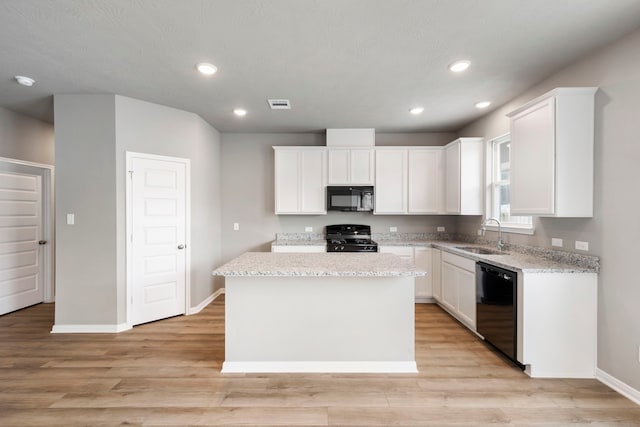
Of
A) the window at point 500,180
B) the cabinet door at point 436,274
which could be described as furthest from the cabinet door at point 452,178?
the cabinet door at point 436,274

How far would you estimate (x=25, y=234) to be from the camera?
390cm

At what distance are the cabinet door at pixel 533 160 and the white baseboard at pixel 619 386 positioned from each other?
52.9 inches

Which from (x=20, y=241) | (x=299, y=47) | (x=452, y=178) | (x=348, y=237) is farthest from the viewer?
(x=348, y=237)

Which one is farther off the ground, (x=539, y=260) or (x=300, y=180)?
(x=300, y=180)

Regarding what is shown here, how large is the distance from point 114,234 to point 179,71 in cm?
200

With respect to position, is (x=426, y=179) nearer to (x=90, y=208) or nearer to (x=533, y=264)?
(x=533, y=264)

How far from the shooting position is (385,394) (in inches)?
81.3

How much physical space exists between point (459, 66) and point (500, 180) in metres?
1.86

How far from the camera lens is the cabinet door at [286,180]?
439 centimetres

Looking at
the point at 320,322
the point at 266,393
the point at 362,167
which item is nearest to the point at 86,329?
the point at 266,393

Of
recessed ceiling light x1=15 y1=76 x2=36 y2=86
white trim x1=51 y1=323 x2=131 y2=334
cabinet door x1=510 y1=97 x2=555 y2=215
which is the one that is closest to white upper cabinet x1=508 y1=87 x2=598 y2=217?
cabinet door x1=510 y1=97 x2=555 y2=215

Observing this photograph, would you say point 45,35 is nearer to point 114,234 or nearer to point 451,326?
point 114,234

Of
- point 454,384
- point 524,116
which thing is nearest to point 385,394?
point 454,384

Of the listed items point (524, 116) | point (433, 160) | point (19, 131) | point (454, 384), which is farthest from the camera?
point (433, 160)
